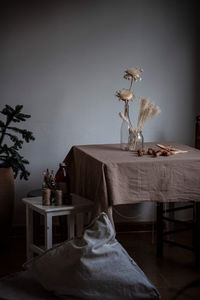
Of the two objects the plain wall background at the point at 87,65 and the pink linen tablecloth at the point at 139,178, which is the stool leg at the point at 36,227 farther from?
the plain wall background at the point at 87,65

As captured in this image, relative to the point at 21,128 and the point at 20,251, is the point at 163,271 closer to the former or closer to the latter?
the point at 20,251

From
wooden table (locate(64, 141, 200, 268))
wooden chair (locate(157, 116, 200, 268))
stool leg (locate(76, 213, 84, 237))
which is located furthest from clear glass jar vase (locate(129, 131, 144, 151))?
stool leg (locate(76, 213, 84, 237))

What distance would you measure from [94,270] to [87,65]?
6.79ft

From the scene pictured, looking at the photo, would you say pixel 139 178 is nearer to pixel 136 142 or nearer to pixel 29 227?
pixel 136 142

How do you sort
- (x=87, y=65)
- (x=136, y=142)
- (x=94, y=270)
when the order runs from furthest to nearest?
(x=87, y=65), (x=136, y=142), (x=94, y=270)

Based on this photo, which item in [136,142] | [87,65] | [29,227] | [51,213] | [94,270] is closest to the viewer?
[94,270]

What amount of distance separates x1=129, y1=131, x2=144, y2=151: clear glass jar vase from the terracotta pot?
3.17 feet

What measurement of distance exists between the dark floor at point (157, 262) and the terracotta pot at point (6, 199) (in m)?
0.19

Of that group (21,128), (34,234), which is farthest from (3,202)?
(21,128)

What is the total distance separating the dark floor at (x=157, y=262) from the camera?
346 cm

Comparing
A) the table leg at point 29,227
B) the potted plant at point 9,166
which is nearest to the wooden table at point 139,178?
the table leg at point 29,227

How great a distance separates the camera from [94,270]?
120 inches

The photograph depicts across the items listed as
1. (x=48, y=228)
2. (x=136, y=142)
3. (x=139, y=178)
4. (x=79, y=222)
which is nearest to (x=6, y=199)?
(x=79, y=222)

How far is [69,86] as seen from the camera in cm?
457
